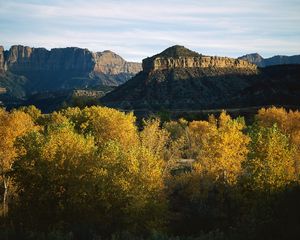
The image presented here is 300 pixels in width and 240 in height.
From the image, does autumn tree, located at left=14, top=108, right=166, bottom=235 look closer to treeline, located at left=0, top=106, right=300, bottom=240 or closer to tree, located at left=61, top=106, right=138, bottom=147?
treeline, located at left=0, top=106, right=300, bottom=240

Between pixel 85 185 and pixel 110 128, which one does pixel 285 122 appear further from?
pixel 85 185

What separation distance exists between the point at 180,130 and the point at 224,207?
51.4 meters

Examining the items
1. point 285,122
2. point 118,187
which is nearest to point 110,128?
point 118,187

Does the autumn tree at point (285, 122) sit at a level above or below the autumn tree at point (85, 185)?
above

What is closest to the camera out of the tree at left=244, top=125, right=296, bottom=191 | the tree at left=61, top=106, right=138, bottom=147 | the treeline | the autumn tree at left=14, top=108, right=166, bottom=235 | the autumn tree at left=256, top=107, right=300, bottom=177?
the treeline

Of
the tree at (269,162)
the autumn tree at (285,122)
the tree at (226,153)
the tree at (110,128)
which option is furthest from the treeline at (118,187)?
the autumn tree at (285,122)

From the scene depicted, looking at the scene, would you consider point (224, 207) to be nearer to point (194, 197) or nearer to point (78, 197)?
point (194, 197)

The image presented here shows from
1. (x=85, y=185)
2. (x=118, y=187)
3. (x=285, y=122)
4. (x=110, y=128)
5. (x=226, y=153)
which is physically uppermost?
(x=285, y=122)

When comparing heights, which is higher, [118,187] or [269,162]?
[269,162]

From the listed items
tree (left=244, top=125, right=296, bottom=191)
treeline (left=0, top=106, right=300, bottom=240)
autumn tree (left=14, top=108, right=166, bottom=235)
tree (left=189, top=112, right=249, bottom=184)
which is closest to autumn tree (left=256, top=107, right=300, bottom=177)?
tree (left=189, top=112, right=249, bottom=184)

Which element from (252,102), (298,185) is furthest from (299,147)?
(252,102)

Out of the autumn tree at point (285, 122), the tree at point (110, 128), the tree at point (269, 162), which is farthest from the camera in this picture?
the autumn tree at point (285, 122)

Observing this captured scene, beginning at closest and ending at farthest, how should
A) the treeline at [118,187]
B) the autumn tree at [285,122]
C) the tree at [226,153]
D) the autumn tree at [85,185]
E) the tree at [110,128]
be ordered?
the treeline at [118,187], the autumn tree at [85,185], the tree at [226,153], the tree at [110,128], the autumn tree at [285,122]

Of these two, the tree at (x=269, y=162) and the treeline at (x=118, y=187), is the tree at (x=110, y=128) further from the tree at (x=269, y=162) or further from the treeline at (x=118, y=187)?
the tree at (x=269, y=162)
